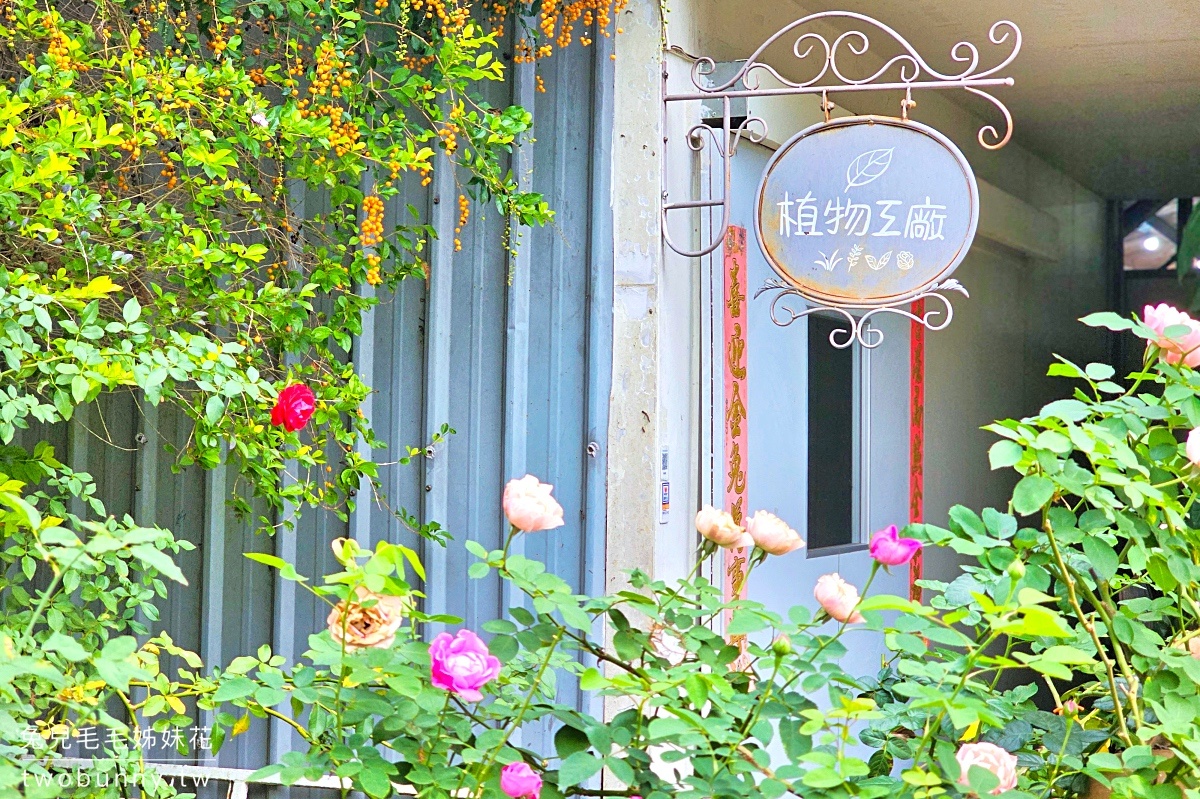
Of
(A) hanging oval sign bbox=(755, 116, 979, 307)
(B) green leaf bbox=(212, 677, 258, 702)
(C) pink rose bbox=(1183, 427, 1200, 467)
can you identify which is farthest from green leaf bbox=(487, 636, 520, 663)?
(A) hanging oval sign bbox=(755, 116, 979, 307)

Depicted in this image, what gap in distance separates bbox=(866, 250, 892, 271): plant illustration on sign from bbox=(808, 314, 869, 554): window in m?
1.24

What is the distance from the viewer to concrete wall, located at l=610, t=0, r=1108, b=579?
2.84m

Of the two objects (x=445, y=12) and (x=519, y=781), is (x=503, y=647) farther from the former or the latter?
(x=445, y=12)

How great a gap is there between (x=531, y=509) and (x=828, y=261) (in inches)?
56.6

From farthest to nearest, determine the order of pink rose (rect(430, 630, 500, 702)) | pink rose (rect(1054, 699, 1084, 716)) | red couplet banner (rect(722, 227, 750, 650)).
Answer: red couplet banner (rect(722, 227, 750, 650)) → pink rose (rect(1054, 699, 1084, 716)) → pink rose (rect(430, 630, 500, 702))

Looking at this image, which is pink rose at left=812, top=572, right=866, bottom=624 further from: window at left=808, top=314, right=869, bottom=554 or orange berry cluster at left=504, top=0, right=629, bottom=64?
window at left=808, top=314, right=869, bottom=554

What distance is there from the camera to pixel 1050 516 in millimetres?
1452

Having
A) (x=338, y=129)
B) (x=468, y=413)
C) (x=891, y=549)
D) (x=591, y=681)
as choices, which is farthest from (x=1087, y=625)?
(x=468, y=413)

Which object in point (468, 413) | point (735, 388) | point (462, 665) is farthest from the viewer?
point (735, 388)

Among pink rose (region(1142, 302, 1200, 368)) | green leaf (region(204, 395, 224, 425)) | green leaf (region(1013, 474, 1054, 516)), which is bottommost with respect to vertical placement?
green leaf (region(1013, 474, 1054, 516))

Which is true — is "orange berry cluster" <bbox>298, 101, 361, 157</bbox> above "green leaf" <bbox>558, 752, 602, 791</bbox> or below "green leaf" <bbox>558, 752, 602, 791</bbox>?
above

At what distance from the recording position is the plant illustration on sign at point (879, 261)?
2.54 m

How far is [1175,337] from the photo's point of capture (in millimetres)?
1516

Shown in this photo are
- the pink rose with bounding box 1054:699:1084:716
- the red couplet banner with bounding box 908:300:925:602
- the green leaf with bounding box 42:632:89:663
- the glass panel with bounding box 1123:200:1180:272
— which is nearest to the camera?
the green leaf with bounding box 42:632:89:663
